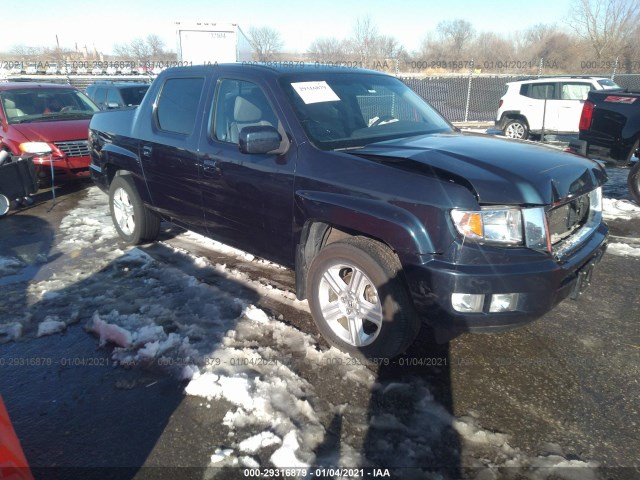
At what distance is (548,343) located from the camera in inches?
135

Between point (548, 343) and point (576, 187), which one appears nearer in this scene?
point (576, 187)

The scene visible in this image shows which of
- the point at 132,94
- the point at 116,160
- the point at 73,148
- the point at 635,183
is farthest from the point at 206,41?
the point at 635,183

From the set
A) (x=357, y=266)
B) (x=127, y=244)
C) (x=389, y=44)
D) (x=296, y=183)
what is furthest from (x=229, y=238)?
(x=389, y=44)

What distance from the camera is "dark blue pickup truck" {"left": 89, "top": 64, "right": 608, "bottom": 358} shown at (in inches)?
103

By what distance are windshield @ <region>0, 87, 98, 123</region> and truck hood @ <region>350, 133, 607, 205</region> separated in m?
7.69

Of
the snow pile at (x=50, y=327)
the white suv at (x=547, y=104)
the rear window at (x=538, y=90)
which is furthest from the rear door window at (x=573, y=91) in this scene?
the snow pile at (x=50, y=327)

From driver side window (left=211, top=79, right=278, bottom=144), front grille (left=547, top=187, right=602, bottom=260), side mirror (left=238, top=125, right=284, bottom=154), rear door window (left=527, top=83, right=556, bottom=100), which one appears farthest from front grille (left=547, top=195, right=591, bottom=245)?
rear door window (left=527, top=83, right=556, bottom=100)

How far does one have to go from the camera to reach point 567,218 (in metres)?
3.08

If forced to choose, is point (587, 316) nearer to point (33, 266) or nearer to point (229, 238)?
point (229, 238)

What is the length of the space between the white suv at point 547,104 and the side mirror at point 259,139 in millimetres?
11580

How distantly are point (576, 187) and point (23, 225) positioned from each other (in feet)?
21.9

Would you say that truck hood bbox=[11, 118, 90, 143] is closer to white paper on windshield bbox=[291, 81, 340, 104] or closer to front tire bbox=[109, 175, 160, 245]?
front tire bbox=[109, 175, 160, 245]

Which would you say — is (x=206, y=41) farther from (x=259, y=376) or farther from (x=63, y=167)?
(x=259, y=376)

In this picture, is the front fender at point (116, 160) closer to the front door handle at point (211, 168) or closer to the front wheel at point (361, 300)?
the front door handle at point (211, 168)
